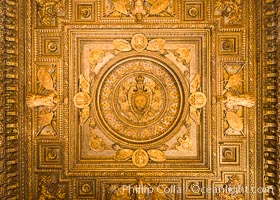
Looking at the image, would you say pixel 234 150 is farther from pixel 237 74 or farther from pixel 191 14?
pixel 191 14

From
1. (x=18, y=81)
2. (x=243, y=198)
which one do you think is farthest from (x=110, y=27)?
(x=243, y=198)

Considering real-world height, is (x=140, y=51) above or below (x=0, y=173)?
above

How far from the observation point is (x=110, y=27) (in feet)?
19.3

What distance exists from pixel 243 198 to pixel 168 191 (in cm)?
158

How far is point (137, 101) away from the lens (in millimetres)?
5969

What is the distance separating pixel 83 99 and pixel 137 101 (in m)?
1.14

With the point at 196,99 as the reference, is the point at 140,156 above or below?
below

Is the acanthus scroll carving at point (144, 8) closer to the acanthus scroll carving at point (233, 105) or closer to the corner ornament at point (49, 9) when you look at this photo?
the corner ornament at point (49, 9)

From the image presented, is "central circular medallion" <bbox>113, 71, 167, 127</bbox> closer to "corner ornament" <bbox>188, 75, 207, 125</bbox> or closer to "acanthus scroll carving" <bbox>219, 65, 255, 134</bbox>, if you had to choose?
"corner ornament" <bbox>188, 75, 207, 125</bbox>

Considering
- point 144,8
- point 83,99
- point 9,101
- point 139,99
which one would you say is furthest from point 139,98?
point 9,101

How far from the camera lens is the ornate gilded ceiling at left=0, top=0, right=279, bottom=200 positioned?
5848 millimetres

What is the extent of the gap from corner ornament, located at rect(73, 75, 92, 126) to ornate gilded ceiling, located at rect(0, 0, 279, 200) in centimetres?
2

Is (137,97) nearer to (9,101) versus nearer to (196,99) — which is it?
(196,99)

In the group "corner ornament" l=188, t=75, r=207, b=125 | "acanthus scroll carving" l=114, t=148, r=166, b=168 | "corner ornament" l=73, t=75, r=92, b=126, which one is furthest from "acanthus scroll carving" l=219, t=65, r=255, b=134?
"corner ornament" l=73, t=75, r=92, b=126
